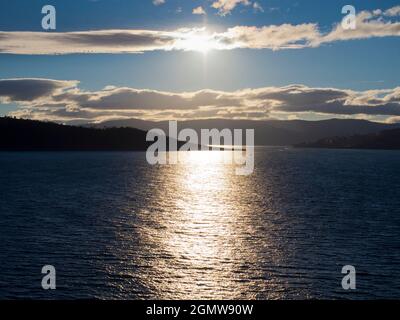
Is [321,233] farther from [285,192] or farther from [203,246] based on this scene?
[285,192]

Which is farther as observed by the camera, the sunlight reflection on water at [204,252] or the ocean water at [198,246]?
the sunlight reflection on water at [204,252]

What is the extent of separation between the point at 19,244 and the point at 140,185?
106991 mm

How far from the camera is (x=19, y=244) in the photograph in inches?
2692

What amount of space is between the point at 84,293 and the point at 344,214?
2722 inches

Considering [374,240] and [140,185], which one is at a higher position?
[140,185]

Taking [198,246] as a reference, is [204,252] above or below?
below

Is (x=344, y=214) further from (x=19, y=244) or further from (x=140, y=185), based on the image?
(x=140, y=185)

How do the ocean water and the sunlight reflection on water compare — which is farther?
the sunlight reflection on water

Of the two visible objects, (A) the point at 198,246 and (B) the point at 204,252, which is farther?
(A) the point at 198,246

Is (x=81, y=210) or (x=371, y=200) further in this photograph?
(x=371, y=200)
